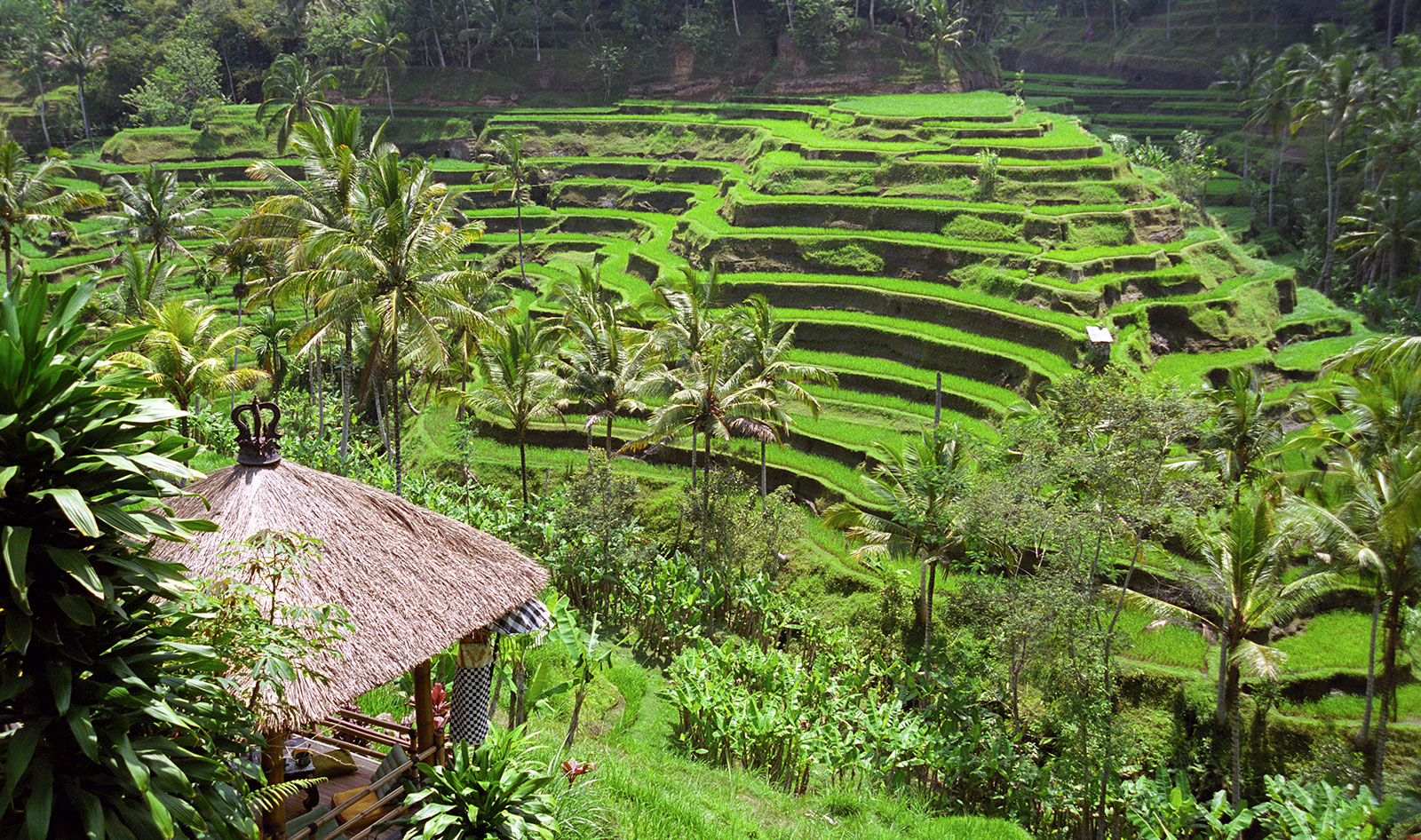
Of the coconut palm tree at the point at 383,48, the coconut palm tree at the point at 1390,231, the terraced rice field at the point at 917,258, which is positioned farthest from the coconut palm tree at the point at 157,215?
the coconut palm tree at the point at 1390,231

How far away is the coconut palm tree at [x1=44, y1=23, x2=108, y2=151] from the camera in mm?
63875

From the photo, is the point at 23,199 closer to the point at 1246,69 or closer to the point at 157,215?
the point at 157,215

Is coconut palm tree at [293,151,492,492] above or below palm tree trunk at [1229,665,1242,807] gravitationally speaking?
above

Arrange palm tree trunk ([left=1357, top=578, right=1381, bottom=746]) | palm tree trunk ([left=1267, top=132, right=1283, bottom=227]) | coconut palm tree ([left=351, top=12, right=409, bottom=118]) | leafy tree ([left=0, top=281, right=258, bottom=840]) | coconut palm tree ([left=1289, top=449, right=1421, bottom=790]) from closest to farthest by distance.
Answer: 1. leafy tree ([left=0, top=281, right=258, bottom=840])
2. coconut palm tree ([left=1289, top=449, right=1421, bottom=790])
3. palm tree trunk ([left=1357, top=578, right=1381, bottom=746])
4. palm tree trunk ([left=1267, top=132, right=1283, bottom=227])
5. coconut palm tree ([left=351, top=12, right=409, bottom=118])

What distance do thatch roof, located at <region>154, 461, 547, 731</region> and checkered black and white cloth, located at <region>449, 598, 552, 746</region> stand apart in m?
0.28

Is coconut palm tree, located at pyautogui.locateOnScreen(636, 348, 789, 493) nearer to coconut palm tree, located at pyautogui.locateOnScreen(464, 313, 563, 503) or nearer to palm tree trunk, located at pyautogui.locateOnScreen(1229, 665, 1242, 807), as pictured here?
coconut palm tree, located at pyautogui.locateOnScreen(464, 313, 563, 503)

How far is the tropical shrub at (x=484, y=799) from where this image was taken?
9133 millimetres

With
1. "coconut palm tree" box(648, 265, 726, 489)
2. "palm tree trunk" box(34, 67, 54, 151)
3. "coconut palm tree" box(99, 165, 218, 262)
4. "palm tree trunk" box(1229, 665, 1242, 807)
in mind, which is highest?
"palm tree trunk" box(34, 67, 54, 151)

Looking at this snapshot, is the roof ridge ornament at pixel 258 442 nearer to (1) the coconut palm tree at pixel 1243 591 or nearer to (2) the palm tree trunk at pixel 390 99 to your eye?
(1) the coconut palm tree at pixel 1243 591

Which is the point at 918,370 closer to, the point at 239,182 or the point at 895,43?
the point at 895,43

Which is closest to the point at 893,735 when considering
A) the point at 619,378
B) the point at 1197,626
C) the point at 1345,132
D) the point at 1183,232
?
the point at 1197,626

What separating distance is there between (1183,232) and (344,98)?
5906cm

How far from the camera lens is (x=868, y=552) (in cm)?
2184

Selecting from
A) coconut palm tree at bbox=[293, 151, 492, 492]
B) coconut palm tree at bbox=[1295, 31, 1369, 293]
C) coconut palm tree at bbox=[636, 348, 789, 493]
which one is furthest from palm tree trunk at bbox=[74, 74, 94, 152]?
coconut palm tree at bbox=[1295, 31, 1369, 293]
